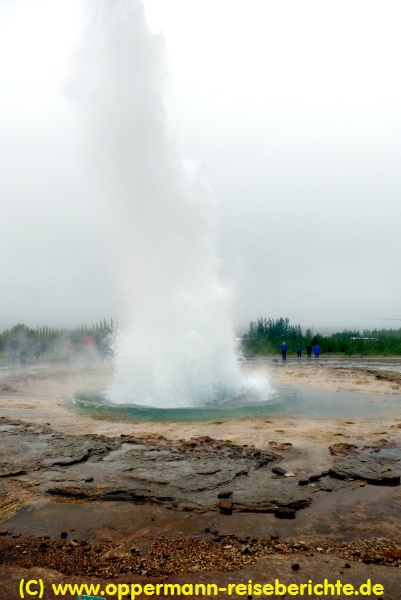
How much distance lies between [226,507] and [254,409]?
22.8 ft

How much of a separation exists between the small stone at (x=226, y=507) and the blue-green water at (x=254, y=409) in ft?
18.2

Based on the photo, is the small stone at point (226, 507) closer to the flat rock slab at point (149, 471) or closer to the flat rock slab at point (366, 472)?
the flat rock slab at point (149, 471)

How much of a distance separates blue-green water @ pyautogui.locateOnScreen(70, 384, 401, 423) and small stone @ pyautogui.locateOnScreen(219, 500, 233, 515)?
18.2 feet

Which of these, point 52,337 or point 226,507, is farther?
point 52,337

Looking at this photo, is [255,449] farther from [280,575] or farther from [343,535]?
[280,575]

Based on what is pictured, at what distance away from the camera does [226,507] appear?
4.93m

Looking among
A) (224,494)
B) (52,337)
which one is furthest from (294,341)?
(224,494)

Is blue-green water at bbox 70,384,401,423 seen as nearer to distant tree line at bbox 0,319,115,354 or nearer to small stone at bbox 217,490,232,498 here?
small stone at bbox 217,490,232,498

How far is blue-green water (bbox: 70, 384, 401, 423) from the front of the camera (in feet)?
36.1

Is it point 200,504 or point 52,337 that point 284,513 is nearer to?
point 200,504

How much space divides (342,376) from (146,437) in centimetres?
1329

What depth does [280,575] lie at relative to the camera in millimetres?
3598

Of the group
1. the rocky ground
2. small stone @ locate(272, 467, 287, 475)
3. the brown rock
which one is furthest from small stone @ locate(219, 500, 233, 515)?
the brown rock

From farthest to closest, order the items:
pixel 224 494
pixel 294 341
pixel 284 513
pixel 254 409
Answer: pixel 294 341 < pixel 254 409 < pixel 224 494 < pixel 284 513
